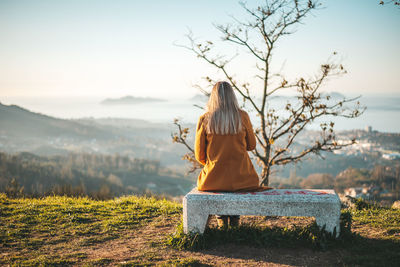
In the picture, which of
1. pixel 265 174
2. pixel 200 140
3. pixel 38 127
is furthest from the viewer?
pixel 38 127

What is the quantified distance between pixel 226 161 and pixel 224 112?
0.77 meters

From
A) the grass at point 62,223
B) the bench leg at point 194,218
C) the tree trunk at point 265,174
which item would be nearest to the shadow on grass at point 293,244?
the bench leg at point 194,218

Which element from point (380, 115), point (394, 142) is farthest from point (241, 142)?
point (394, 142)

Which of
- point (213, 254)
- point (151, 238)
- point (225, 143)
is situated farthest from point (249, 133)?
point (151, 238)

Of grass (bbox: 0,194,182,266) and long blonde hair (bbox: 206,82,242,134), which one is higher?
long blonde hair (bbox: 206,82,242,134)

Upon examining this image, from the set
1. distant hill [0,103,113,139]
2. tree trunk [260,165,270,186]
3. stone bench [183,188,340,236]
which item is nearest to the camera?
stone bench [183,188,340,236]

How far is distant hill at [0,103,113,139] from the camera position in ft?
531

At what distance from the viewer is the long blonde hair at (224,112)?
14.9 ft

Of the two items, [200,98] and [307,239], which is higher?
[200,98]

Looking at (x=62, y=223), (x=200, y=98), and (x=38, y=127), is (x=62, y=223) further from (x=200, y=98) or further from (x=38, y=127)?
(x=38, y=127)

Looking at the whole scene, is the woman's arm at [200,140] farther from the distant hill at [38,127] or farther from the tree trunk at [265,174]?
the distant hill at [38,127]

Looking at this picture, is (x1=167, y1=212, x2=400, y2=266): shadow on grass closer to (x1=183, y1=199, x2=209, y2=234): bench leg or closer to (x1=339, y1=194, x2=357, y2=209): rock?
(x1=183, y1=199, x2=209, y2=234): bench leg

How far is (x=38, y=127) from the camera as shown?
6978 inches

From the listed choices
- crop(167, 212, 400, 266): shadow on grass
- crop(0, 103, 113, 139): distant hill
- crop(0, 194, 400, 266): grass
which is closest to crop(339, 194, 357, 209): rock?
crop(0, 194, 400, 266): grass
